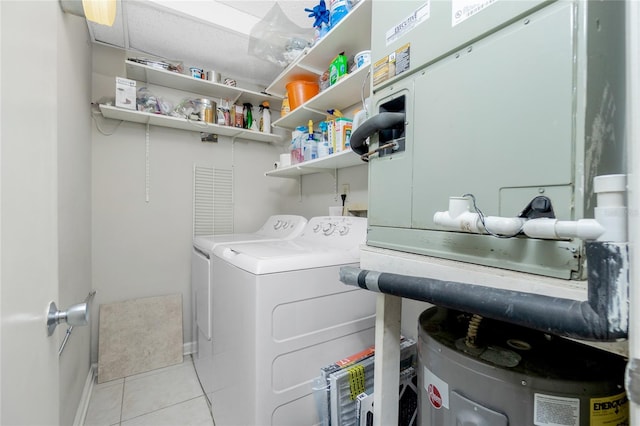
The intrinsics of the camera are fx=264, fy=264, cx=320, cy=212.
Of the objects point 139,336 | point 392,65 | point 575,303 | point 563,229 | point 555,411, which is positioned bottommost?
point 139,336

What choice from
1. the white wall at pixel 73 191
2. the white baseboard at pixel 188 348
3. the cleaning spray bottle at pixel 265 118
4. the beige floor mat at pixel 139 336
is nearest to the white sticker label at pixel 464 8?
the white wall at pixel 73 191

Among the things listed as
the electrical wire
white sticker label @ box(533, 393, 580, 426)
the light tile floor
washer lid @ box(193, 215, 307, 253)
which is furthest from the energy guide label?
the light tile floor

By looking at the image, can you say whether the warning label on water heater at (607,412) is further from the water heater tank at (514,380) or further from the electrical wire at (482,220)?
the electrical wire at (482,220)

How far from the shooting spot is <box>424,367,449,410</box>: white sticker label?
677mm

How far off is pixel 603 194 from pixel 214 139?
275cm

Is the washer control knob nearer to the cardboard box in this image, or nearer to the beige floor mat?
the beige floor mat

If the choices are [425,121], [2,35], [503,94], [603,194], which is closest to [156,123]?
[2,35]

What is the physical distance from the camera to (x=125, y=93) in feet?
6.66

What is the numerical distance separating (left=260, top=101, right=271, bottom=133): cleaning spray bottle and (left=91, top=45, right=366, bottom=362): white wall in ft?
0.95

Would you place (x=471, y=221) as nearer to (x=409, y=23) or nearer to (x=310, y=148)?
Result: (x=409, y=23)

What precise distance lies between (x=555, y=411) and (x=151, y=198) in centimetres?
274

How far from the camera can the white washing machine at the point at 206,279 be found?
5.76ft

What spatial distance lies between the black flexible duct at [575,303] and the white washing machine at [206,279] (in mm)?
1573

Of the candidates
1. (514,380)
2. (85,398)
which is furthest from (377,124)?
(85,398)
